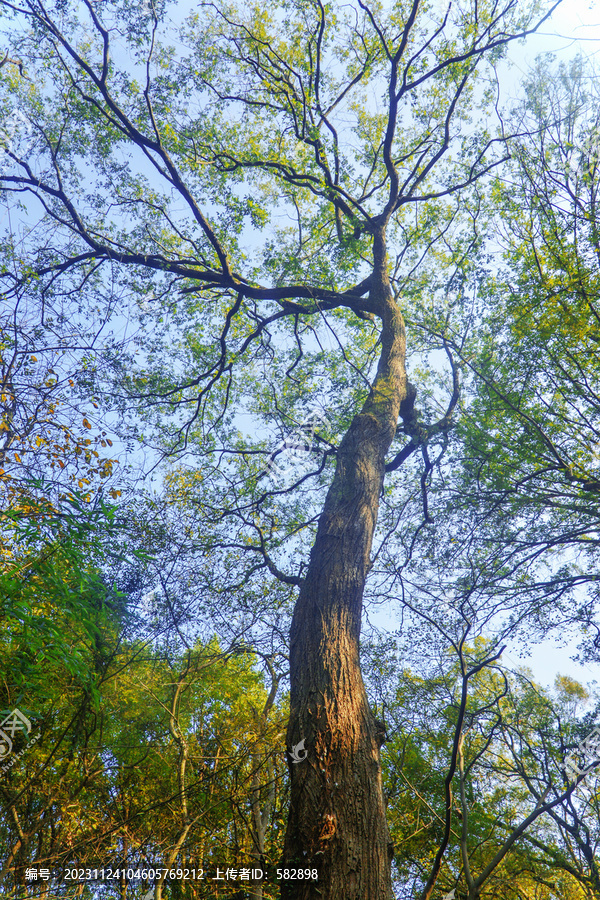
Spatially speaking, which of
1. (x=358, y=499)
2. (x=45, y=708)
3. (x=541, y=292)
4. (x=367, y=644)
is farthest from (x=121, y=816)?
(x=541, y=292)

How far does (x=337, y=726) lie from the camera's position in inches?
86.3

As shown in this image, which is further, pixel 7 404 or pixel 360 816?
pixel 7 404

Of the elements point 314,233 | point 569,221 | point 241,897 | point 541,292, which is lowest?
point 241,897

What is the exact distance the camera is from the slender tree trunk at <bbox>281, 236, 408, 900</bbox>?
1.81m

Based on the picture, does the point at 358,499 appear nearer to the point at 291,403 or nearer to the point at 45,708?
A: the point at 291,403

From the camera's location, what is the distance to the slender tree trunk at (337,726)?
5.93 ft

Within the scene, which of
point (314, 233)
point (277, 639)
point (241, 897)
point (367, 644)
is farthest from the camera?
point (314, 233)

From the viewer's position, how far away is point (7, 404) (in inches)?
131

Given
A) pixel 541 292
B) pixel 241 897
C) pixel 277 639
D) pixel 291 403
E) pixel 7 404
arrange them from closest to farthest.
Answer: pixel 7 404, pixel 241 897, pixel 541 292, pixel 277 639, pixel 291 403

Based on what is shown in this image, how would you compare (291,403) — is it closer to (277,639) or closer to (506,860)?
(277,639)

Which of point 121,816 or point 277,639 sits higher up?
point 277,639

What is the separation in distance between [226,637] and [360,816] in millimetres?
4206

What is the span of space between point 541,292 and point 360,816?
16.6ft

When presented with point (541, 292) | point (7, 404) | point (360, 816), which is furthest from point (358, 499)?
point (541, 292)
